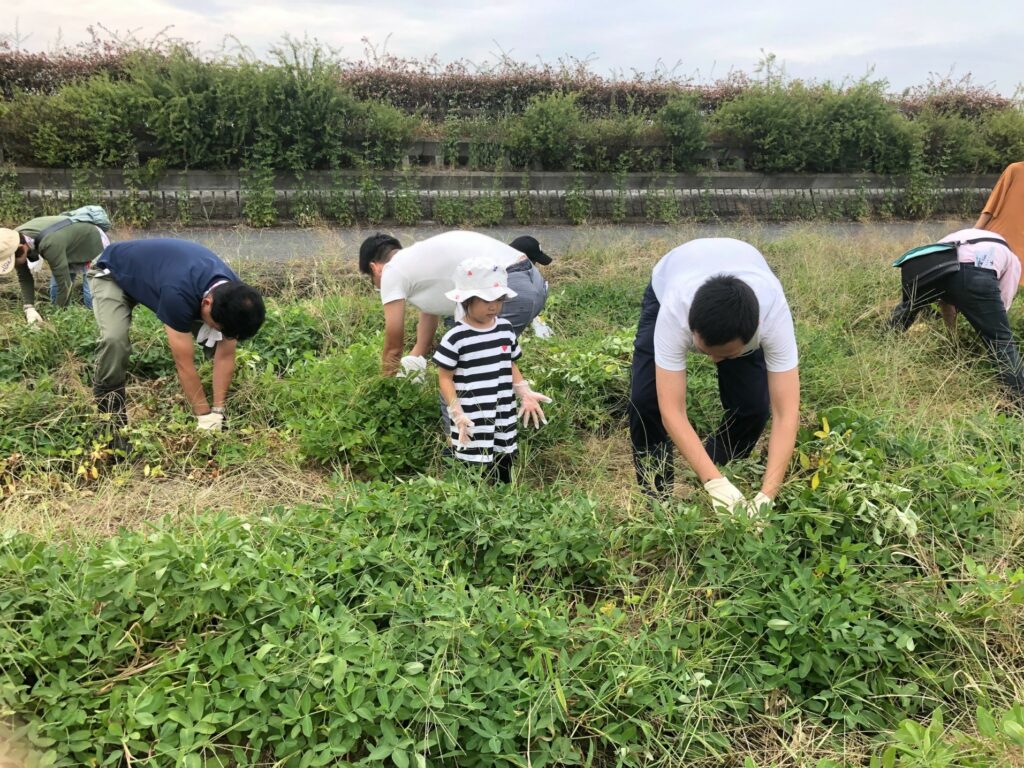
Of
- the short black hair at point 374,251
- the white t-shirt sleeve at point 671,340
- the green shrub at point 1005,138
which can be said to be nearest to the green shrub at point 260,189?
the short black hair at point 374,251

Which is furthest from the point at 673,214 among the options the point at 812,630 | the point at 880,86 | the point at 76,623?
the point at 76,623

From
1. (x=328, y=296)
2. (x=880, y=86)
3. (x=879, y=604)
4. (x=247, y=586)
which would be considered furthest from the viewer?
(x=880, y=86)

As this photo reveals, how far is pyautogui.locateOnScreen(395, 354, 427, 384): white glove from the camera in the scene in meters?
3.56

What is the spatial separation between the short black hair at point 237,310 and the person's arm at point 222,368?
487 millimetres

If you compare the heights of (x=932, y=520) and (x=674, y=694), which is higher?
(x=932, y=520)

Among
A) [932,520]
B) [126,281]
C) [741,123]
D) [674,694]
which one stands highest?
[741,123]

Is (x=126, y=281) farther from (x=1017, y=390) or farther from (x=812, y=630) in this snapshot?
(x=1017, y=390)

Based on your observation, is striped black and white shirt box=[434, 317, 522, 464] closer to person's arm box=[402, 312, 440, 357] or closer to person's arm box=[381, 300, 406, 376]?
person's arm box=[381, 300, 406, 376]

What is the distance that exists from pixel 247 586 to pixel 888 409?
10.2ft

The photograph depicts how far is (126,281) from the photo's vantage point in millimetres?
3705

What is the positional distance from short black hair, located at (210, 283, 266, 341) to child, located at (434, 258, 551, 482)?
1.00 m

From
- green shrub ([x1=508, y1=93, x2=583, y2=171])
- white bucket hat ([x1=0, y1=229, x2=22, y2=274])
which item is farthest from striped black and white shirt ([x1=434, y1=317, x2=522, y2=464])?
green shrub ([x1=508, y1=93, x2=583, y2=171])

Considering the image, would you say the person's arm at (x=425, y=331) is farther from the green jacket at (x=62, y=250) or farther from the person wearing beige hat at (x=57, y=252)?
the green jacket at (x=62, y=250)

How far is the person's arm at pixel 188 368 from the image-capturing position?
353 centimetres
